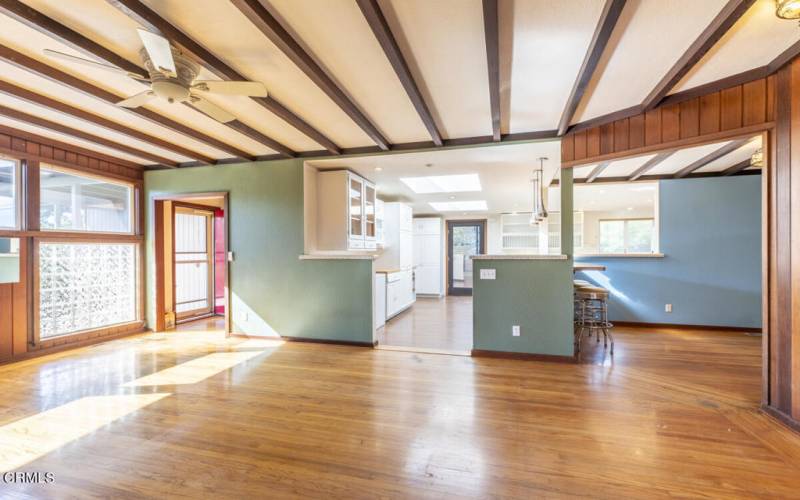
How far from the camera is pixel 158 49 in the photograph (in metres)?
1.77

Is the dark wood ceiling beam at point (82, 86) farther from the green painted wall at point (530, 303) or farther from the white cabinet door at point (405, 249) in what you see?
the white cabinet door at point (405, 249)

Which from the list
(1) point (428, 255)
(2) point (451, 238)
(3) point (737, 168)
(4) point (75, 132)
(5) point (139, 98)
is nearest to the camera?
(5) point (139, 98)

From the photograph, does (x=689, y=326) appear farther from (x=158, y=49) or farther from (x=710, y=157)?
(x=158, y=49)

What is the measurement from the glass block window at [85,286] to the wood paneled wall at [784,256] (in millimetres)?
6861

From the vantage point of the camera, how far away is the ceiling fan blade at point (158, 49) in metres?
1.63

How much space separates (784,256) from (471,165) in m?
2.95

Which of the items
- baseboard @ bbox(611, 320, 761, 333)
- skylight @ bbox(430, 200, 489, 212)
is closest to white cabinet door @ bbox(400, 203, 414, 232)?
skylight @ bbox(430, 200, 489, 212)

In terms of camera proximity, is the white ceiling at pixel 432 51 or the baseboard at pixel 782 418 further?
the baseboard at pixel 782 418

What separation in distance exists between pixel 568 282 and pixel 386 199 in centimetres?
431

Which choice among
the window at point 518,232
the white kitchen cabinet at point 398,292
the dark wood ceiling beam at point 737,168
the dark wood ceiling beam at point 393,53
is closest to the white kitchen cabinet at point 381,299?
the white kitchen cabinet at point 398,292

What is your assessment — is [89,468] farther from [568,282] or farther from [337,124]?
[568,282]

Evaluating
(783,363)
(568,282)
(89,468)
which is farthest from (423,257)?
(89,468)

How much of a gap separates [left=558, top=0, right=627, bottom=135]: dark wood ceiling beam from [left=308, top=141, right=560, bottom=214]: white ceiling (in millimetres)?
940

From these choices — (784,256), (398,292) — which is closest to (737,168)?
(784,256)
